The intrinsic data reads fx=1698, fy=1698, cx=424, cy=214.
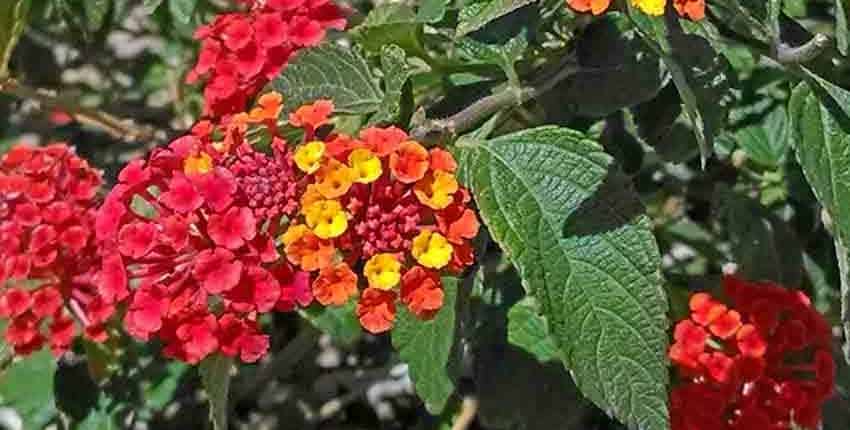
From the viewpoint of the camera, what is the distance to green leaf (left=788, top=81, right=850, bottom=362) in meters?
1.77

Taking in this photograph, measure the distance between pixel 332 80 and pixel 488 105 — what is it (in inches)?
7.2

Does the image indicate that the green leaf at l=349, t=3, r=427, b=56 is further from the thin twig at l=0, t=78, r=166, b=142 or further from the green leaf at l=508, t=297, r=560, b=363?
the thin twig at l=0, t=78, r=166, b=142

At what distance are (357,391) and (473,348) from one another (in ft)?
2.59

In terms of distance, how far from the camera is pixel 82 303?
86.2 inches

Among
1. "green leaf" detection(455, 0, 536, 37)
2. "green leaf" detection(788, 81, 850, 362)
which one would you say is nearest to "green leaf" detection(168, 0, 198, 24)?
"green leaf" detection(455, 0, 536, 37)

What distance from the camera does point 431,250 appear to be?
1.66m

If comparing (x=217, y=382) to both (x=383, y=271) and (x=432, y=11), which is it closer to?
(x=383, y=271)

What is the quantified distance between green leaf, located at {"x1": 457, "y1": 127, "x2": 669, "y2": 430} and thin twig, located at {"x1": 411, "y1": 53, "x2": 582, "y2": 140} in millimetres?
44

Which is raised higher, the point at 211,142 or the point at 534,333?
the point at 211,142

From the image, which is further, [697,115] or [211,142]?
[211,142]

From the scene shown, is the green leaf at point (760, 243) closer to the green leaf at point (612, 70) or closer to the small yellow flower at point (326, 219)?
A: the green leaf at point (612, 70)

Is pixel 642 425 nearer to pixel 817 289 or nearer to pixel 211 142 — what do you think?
pixel 211 142

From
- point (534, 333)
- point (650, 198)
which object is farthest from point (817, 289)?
point (534, 333)

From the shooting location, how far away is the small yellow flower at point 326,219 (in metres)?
1.63
